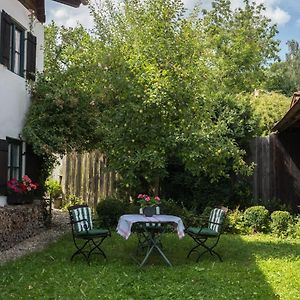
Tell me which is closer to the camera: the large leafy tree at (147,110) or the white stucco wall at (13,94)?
the white stucco wall at (13,94)

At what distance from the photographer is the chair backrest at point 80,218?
279 inches

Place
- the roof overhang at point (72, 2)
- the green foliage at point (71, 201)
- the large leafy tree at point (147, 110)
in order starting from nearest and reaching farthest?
the large leafy tree at point (147, 110) < the roof overhang at point (72, 2) < the green foliage at point (71, 201)

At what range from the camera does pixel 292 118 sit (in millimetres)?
9070

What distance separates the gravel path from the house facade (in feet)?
2.99

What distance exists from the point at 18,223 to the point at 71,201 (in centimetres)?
454

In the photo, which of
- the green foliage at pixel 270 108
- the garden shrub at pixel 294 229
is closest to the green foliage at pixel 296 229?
the garden shrub at pixel 294 229

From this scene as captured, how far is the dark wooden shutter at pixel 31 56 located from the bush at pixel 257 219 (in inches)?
213

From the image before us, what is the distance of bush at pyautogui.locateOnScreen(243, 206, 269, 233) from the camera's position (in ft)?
31.1

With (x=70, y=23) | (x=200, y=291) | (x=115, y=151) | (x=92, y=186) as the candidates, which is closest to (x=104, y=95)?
(x=115, y=151)

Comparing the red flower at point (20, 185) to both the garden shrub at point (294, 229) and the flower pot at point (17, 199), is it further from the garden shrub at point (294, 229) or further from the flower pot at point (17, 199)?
the garden shrub at point (294, 229)

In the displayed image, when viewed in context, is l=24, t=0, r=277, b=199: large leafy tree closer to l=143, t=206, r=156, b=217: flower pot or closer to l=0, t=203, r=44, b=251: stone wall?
l=0, t=203, r=44, b=251: stone wall

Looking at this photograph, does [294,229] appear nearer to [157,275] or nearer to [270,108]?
[157,275]

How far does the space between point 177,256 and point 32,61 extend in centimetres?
530

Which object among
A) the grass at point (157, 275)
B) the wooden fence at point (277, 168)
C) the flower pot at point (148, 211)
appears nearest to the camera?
the grass at point (157, 275)
